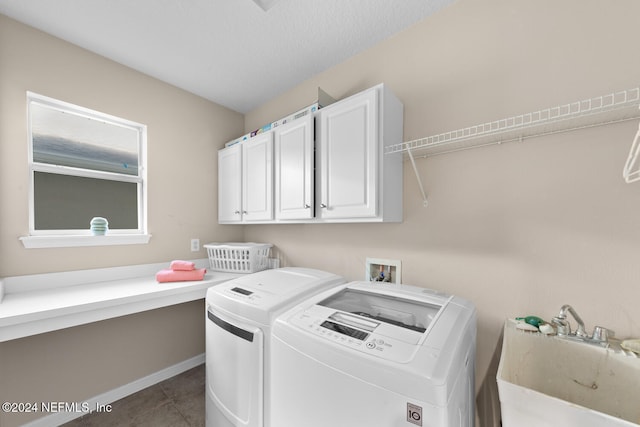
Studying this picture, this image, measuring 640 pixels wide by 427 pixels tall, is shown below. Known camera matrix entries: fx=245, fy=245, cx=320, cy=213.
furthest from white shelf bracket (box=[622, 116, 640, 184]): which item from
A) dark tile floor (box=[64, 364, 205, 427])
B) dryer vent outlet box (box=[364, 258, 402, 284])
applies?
dark tile floor (box=[64, 364, 205, 427])

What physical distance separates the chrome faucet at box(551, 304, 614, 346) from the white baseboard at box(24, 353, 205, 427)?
2.69m

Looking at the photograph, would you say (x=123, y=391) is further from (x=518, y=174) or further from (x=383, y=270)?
(x=518, y=174)

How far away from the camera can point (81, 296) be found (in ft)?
4.95

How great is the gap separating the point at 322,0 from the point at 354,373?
181 centimetres

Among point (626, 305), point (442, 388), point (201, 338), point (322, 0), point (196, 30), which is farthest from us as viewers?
point (201, 338)

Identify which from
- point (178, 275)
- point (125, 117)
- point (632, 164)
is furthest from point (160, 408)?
point (632, 164)

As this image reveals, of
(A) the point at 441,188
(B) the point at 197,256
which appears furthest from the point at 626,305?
(B) the point at 197,256

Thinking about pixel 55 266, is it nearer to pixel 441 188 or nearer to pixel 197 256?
pixel 197 256

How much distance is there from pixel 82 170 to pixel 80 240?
1.78 feet

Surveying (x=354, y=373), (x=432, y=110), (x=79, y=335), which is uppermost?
(x=432, y=110)

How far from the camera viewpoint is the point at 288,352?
1007mm

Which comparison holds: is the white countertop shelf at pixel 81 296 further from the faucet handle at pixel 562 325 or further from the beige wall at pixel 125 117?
the faucet handle at pixel 562 325

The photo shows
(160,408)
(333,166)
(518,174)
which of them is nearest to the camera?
(518,174)

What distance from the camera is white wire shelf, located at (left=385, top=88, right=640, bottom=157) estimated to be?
92 centimetres
